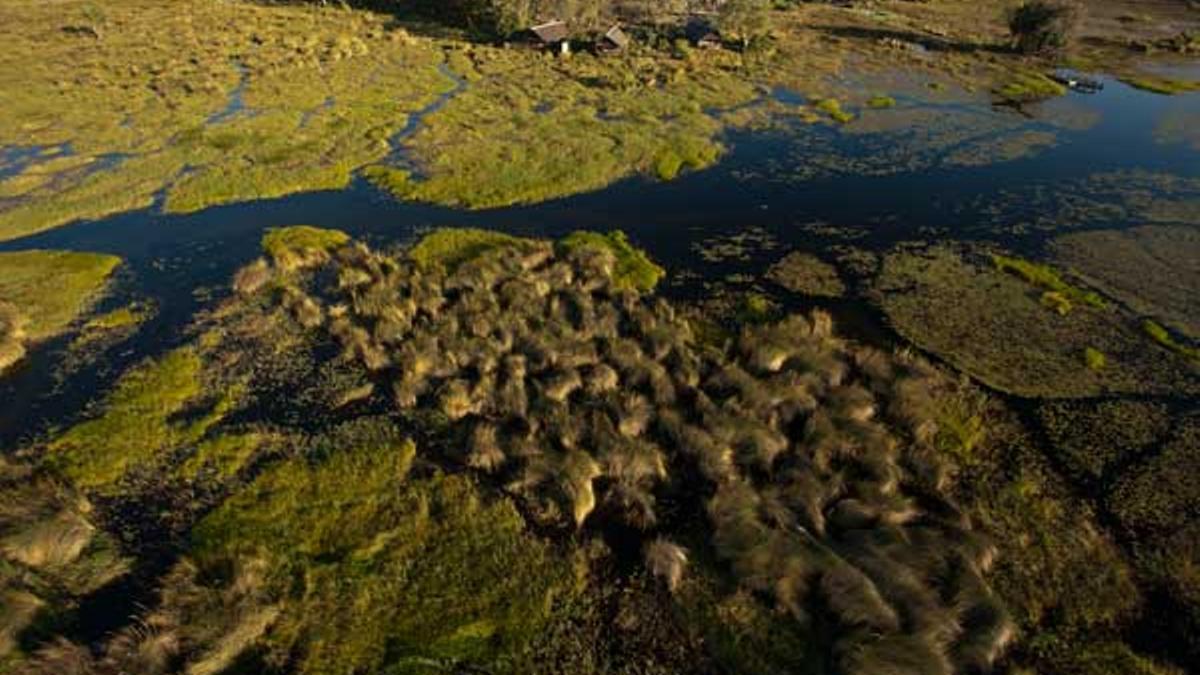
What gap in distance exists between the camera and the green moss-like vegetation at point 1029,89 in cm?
4569

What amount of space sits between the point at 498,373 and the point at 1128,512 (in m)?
17.1

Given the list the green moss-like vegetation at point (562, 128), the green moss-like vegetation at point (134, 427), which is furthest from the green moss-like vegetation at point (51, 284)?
the green moss-like vegetation at point (562, 128)

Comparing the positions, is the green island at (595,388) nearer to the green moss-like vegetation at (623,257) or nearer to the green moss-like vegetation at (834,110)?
the green moss-like vegetation at (623,257)

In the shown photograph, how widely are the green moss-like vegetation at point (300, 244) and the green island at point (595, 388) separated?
20cm

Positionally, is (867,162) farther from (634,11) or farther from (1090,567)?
(634,11)

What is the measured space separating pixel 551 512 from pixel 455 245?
1522cm

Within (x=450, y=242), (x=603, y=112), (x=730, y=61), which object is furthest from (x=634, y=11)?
A: (x=450, y=242)

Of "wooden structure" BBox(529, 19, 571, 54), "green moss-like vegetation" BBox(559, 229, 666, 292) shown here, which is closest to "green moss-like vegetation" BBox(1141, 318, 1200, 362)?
"green moss-like vegetation" BBox(559, 229, 666, 292)

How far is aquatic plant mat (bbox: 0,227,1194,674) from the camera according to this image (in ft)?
42.4

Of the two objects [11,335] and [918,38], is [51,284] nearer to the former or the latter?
[11,335]

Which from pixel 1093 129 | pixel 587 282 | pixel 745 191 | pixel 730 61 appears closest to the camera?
pixel 587 282

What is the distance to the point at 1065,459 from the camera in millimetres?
17266

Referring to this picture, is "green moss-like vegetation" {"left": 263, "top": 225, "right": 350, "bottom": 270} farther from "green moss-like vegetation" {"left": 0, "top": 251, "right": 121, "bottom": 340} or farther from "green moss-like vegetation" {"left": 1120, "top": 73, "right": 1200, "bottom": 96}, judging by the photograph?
"green moss-like vegetation" {"left": 1120, "top": 73, "right": 1200, "bottom": 96}

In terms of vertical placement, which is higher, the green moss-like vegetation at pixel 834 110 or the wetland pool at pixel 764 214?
the green moss-like vegetation at pixel 834 110
